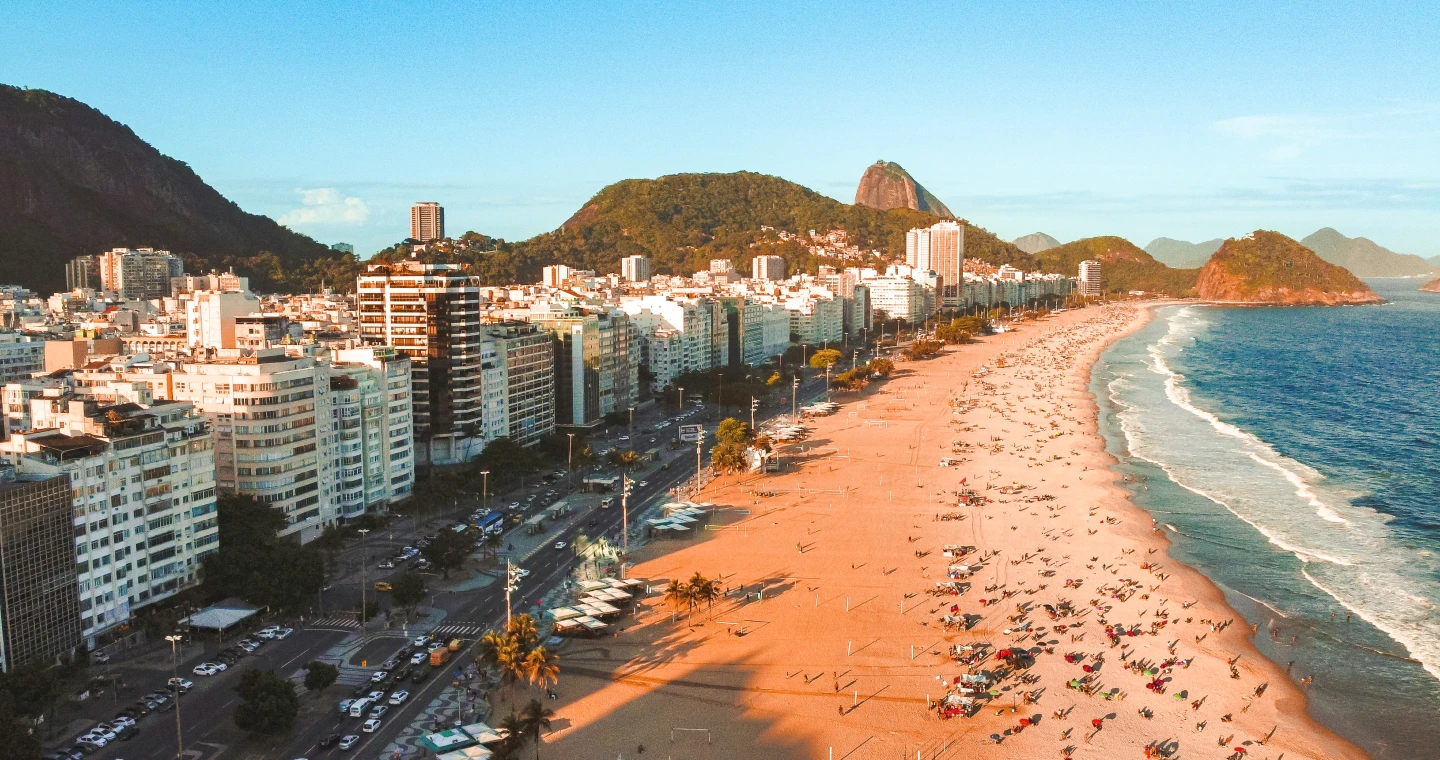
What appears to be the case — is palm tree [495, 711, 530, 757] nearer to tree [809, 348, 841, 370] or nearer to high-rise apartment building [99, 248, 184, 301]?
tree [809, 348, 841, 370]

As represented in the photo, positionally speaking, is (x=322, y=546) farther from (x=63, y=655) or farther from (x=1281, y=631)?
(x=1281, y=631)

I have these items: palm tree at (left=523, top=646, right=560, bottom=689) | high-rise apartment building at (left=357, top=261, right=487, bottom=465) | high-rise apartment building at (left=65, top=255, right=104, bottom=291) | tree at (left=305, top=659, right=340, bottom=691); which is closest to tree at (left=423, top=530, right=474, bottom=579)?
tree at (left=305, top=659, right=340, bottom=691)

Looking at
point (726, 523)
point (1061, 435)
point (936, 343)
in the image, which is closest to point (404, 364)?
point (726, 523)

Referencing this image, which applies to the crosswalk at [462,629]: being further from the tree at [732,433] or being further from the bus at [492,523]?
the tree at [732,433]

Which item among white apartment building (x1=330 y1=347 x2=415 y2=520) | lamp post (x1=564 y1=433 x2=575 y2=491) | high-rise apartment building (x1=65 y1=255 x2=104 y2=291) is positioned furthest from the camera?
high-rise apartment building (x1=65 y1=255 x2=104 y2=291)

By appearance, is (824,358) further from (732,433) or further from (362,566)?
(362,566)

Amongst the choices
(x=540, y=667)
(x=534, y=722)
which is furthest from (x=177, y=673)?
(x=534, y=722)

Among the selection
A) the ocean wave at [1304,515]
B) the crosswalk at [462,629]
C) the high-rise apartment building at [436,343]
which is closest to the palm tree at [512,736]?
the crosswalk at [462,629]
